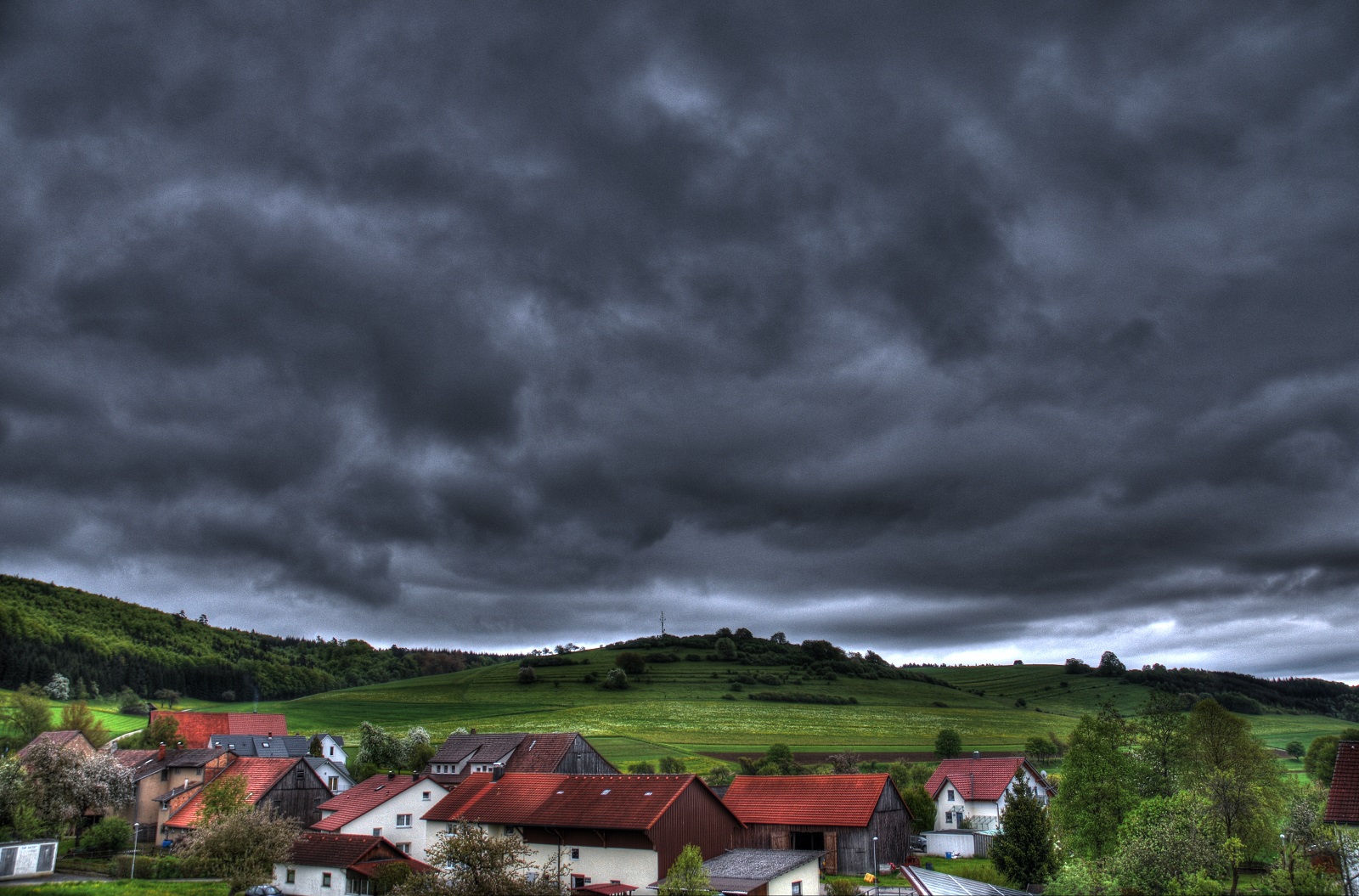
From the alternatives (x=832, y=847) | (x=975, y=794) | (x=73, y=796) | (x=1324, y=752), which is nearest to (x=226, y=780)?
(x=73, y=796)

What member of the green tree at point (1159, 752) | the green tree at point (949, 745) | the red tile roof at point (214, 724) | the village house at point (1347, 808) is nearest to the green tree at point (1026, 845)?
the green tree at point (1159, 752)

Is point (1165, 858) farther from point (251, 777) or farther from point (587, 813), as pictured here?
point (251, 777)

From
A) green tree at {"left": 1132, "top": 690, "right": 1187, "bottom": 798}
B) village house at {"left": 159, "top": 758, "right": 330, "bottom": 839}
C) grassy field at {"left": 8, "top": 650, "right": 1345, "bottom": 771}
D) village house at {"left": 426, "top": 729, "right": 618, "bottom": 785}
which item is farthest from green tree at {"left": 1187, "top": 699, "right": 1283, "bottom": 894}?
village house at {"left": 159, "top": 758, "right": 330, "bottom": 839}

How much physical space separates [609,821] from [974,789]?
46132 mm

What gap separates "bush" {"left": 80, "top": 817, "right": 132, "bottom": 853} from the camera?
6894cm

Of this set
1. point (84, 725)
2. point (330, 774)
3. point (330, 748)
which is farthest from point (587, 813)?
point (84, 725)

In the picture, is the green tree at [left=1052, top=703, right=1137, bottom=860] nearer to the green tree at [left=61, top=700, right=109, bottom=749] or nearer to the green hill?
the green hill

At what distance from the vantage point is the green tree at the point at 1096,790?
157 feet

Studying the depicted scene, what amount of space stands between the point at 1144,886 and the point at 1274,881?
469 cm

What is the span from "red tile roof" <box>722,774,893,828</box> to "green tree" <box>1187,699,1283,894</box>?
21.6 metres

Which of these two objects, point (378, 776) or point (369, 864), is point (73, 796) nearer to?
point (378, 776)

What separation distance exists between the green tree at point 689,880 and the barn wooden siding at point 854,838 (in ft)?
64.0

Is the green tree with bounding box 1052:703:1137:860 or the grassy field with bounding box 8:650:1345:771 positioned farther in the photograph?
the grassy field with bounding box 8:650:1345:771

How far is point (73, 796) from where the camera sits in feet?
227
